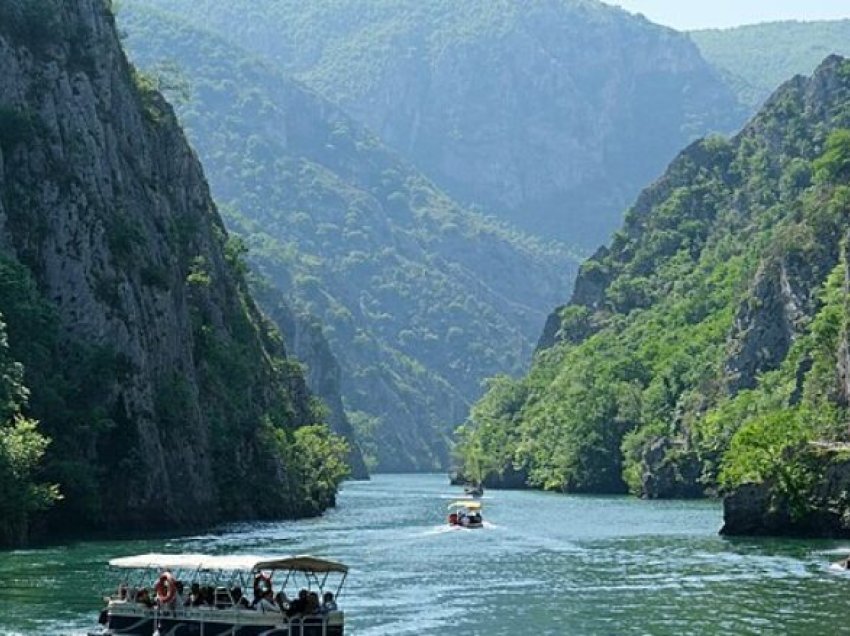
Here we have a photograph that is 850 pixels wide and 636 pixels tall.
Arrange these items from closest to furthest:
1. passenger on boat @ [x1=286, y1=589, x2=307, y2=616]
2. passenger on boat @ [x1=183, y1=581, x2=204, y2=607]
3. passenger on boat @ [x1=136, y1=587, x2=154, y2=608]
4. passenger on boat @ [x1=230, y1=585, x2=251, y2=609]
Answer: passenger on boat @ [x1=286, y1=589, x2=307, y2=616] < passenger on boat @ [x1=230, y1=585, x2=251, y2=609] < passenger on boat @ [x1=183, y1=581, x2=204, y2=607] < passenger on boat @ [x1=136, y1=587, x2=154, y2=608]

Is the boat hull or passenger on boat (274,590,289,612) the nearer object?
the boat hull

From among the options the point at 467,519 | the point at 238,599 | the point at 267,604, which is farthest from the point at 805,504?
the point at 267,604

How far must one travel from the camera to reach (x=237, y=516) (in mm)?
161375

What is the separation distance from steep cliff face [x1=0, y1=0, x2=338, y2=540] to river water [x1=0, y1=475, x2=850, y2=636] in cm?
975

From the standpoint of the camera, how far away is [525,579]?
10181cm

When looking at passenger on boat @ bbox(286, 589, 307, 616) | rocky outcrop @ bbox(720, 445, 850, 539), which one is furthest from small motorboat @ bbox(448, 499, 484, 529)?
passenger on boat @ bbox(286, 589, 307, 616)

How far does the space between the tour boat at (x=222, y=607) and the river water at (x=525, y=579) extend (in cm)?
300

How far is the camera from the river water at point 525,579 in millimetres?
79688

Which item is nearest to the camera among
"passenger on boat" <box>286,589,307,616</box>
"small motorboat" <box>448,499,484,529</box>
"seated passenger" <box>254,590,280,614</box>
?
"passenger on boat" <box>286,589,307,616</box>

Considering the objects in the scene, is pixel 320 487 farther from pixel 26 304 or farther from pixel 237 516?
pixel 26 304

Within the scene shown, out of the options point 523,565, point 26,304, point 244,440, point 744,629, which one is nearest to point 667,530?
point 523,565

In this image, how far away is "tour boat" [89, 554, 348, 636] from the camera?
69938mm

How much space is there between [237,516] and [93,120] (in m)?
39.5

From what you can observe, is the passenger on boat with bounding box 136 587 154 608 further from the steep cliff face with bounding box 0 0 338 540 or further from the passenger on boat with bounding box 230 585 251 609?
the steep cliff face with bounding box 0 0 338 540
